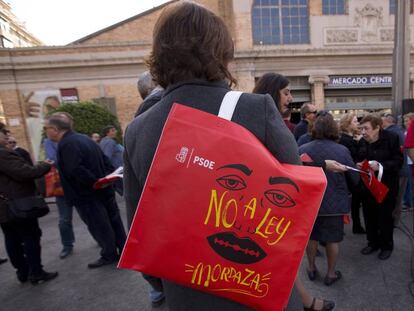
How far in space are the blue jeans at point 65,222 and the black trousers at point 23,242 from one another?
2.34 ft

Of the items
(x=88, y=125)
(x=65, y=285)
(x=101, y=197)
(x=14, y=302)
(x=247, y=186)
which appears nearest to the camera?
(x=247, y=186)

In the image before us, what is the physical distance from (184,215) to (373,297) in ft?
9.16

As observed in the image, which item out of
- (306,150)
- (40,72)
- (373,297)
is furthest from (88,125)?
(373,297)

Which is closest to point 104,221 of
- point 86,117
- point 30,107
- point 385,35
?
point 86,117

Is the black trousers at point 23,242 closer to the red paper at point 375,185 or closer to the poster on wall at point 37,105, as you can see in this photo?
the red paper at point 375,185

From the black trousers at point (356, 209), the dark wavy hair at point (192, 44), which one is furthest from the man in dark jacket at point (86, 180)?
the black trousers at point (356, 209)

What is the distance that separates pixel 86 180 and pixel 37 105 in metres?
12.9

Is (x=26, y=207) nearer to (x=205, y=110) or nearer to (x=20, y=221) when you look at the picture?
(x=20, y=221)

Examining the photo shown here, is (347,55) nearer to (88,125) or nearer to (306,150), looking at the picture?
(88,125)

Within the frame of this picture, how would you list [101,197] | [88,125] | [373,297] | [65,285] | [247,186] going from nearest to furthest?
[247,186] → [373,297] → [65,285] → [101,197] → [88,125]

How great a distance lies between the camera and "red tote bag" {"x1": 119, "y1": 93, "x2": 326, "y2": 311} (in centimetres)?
79

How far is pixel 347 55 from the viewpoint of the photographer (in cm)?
1457

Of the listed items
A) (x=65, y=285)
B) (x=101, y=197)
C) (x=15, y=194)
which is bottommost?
(x=65, y=285)

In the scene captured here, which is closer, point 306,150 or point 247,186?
point 247,186
